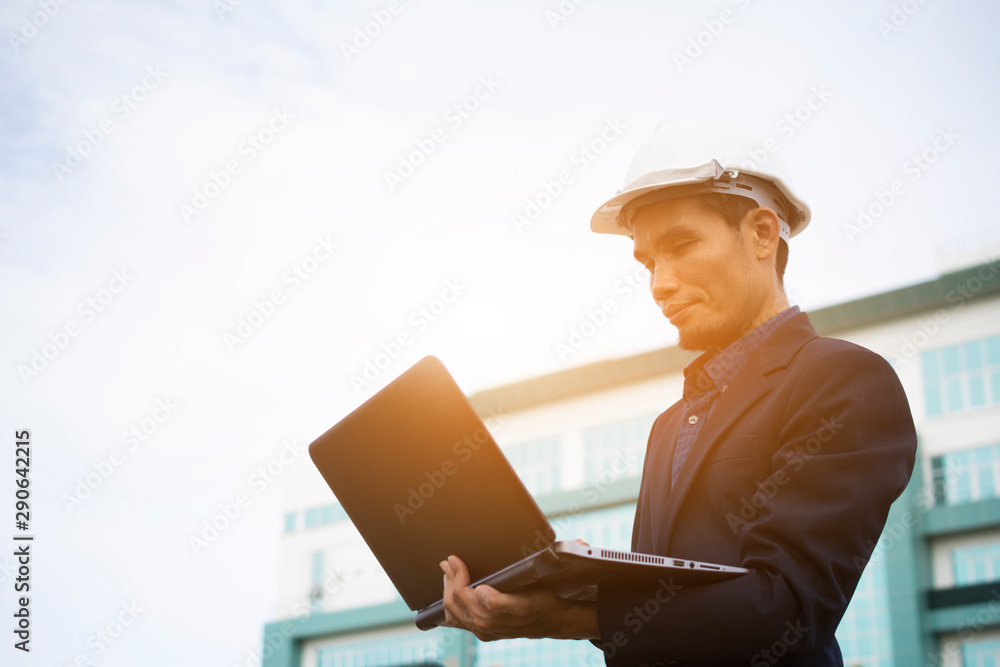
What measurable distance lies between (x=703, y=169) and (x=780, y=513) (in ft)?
3.47

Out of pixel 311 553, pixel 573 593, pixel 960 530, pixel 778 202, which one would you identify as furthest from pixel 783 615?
pixel 311 553

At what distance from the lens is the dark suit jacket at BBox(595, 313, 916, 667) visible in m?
2.15

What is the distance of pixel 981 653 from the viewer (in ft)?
99.8

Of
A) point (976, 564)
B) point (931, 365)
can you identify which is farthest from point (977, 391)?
point (976, 564)

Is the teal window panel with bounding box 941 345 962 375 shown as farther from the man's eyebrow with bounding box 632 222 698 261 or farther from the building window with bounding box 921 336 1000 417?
the man's eyebrow with bounding box 632 222 698 261

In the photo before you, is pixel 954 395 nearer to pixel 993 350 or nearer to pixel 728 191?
pixel 993 350

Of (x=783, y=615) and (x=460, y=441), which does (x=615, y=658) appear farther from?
(x=460, y=441)

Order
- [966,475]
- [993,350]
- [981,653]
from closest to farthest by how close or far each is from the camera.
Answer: [981,653] → [966,475] → [993,350]

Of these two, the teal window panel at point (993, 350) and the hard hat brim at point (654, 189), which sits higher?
the teal window panel at point (993, 350)

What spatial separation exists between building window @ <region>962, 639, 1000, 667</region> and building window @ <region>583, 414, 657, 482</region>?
1307 cm

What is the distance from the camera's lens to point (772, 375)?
2.62 meters

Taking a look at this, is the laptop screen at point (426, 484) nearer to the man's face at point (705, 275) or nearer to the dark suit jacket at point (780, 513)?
the dark suit jacket at point (780, 513)
